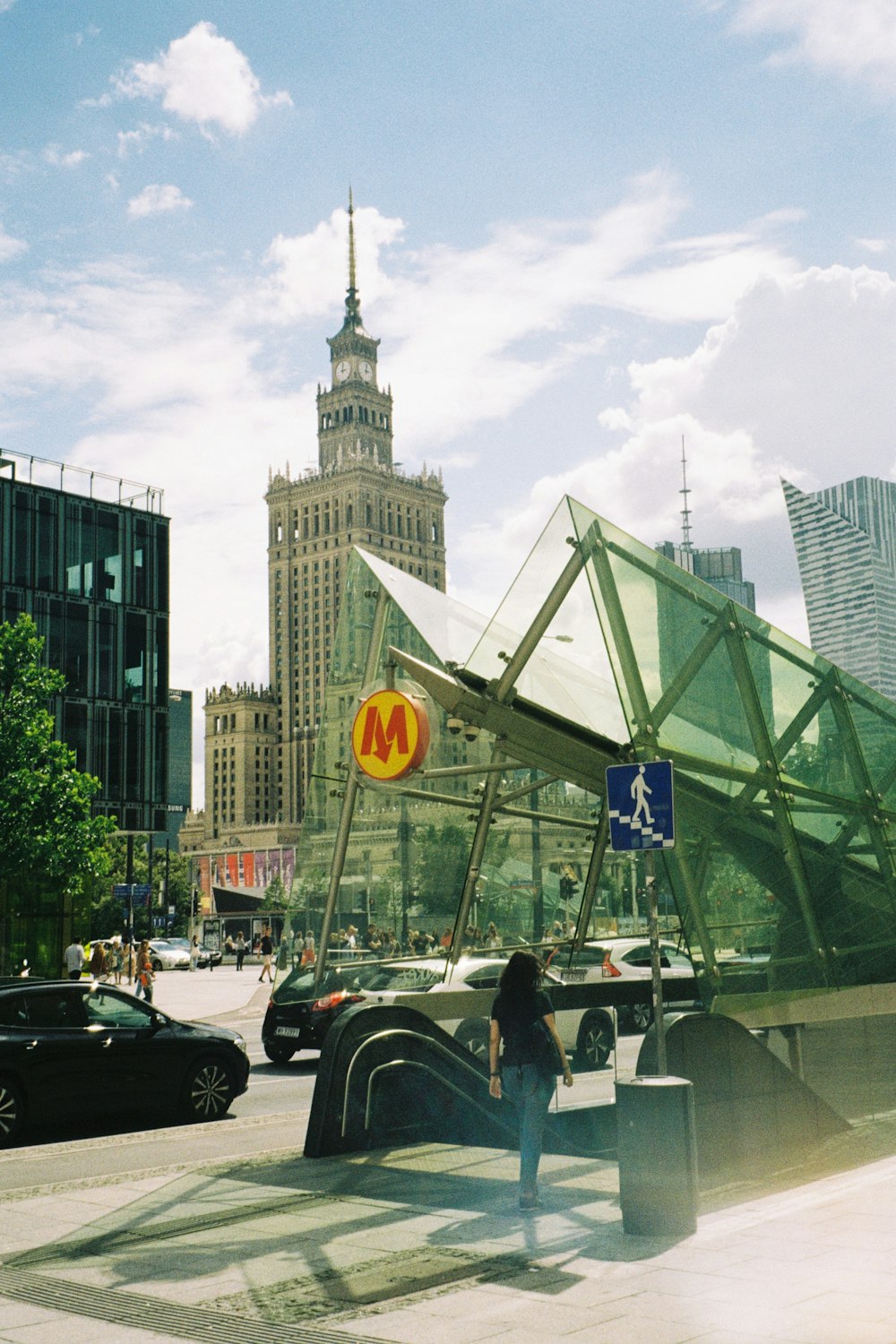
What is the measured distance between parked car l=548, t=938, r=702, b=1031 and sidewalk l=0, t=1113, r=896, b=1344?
3245 millimetres

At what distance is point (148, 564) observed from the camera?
53969 mm

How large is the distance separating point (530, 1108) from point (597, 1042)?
213 centimetres

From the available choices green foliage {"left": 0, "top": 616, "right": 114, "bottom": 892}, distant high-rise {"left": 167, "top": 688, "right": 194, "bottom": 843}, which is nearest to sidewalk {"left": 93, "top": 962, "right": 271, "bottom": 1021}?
green foliage {"left": 0, "top": 616, "right": 114, "bottom": 892}

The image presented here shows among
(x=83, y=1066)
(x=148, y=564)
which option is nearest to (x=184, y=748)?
(x=148, y=564)

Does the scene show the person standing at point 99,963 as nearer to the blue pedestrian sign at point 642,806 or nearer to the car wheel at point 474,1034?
the car wheel at point 474,1034

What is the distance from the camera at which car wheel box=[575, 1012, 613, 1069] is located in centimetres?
1036

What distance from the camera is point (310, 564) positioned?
16600 cm

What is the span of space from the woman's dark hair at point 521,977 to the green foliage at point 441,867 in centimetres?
411

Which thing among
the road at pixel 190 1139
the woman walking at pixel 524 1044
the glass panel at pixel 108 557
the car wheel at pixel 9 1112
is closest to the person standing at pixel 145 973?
the road at pixel 190 1139

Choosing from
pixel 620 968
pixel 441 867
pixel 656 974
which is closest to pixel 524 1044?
pixel 656 974

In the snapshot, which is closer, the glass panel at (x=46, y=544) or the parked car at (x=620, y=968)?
the parked car at (x=620, y=968)

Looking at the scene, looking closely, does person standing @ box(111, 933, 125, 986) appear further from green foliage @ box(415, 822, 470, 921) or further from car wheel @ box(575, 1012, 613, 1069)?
car wheel @ box(575, 1012, 613, 1069)

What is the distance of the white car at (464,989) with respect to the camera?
36.1 ft

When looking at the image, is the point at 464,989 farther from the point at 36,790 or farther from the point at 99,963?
the point at 99,963
